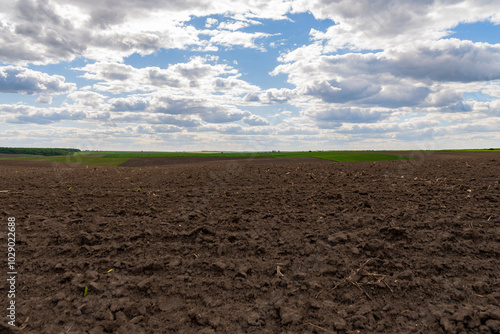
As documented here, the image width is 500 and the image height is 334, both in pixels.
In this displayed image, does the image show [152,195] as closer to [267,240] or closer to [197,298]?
[267,240]

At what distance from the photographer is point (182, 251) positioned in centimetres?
608

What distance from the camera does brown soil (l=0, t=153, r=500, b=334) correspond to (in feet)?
14.0

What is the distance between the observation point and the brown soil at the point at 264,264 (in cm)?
428

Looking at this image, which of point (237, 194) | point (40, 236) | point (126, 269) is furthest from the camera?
point (237, 194)

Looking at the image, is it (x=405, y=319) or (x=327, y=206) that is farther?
(x=327, y=206)

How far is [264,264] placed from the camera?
18.1 ft

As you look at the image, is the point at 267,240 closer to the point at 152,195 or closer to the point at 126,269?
the point at 126,269

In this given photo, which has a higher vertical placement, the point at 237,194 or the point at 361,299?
the point at 237,194

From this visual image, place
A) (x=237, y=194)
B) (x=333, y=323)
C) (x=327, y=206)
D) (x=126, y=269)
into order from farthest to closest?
(x=237, y=194), (x=327, y=206), (x=126, y=269), (x=333, y=323)

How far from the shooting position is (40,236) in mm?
6895

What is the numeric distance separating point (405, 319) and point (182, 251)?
407 cm

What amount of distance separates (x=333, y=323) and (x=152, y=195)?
26.3 ft

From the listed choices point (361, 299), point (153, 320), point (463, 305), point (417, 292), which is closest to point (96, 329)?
point (153, 320)

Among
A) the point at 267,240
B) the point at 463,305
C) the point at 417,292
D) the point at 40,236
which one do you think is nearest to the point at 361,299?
the point at 417,292
